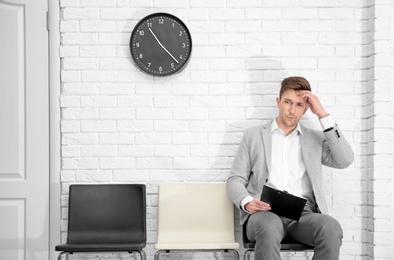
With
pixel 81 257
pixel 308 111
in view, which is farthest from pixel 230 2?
pixel 81 257

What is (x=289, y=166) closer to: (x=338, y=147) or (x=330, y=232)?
(x=338, y=147)

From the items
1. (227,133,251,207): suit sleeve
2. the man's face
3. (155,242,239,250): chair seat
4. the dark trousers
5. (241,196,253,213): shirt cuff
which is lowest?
(155,242,239,250): chair seat

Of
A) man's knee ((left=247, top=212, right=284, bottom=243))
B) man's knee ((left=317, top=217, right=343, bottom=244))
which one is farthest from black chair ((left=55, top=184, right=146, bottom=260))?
man's knee ((left=317, top=217, right=343, bottom=244))

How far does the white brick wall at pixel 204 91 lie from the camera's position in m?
3.66

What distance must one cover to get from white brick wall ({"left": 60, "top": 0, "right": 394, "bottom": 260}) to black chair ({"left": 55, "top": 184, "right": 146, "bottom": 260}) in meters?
0.13

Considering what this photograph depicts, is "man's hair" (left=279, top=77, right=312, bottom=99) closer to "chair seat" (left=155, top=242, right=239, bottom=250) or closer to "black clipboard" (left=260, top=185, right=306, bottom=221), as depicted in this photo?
"black clipboard" (left=260, top=185, right=306, bottom=221)

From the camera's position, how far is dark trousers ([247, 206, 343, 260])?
115 inches

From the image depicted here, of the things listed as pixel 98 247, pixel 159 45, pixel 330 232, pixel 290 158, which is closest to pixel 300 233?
pixel 330 232

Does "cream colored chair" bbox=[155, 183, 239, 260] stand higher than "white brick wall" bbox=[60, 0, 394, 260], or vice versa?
"white brick wall" bbox=[60, 0, 394, 260]

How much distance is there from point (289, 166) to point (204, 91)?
75 centimetres

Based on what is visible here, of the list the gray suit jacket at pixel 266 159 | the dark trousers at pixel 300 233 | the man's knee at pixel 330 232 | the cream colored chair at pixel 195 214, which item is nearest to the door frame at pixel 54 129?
the cream colored chair at pixel 195 214

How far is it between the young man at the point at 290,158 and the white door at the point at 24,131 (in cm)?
124

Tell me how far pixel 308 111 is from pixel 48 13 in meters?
1.80

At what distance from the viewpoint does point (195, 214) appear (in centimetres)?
351
